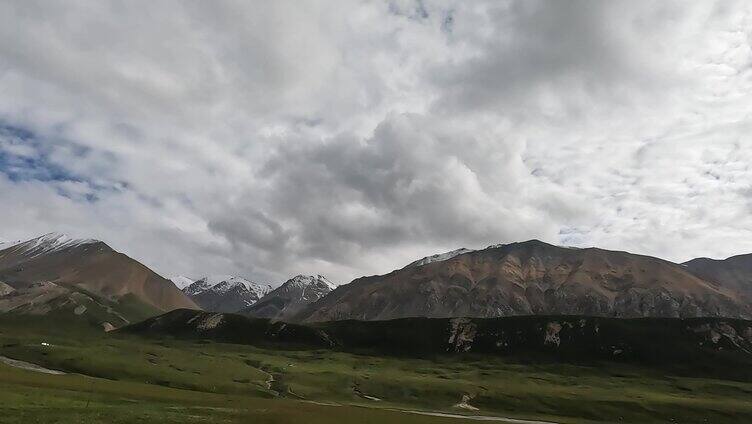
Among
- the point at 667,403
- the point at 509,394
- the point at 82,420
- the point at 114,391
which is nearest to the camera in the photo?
the point at 82,420

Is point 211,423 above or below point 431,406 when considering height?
above

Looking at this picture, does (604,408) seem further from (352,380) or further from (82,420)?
(82,420)

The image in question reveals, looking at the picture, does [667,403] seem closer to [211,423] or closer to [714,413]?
[714,413]

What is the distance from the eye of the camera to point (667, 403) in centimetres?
14088

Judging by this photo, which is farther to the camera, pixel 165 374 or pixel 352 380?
Result: pixel 352 380

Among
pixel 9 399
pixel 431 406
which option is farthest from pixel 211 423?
pixel 431 406

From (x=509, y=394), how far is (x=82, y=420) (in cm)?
13081

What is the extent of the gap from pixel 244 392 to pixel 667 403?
122 meters

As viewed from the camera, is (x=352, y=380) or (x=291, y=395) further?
(x=352, y=380)

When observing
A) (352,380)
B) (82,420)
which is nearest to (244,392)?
(352,380)

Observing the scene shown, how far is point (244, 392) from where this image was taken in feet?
433

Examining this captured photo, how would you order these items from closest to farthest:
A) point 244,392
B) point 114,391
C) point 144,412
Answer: point 144,412
point 114,391
point 244,392

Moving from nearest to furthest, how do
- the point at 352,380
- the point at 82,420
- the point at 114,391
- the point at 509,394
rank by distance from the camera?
the point at 82,420 → the point at 114,391 → the point at 509,394 → the point at 352,380

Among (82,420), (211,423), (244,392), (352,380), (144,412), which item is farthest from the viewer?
(352,380)
